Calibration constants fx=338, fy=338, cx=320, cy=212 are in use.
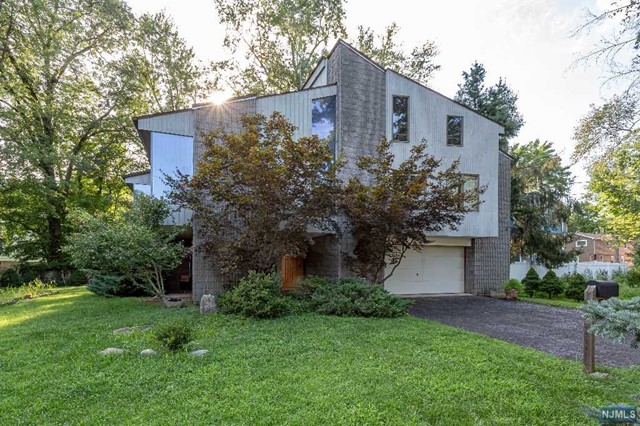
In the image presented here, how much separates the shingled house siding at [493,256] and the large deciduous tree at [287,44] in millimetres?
10210

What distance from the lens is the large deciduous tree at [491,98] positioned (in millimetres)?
18016

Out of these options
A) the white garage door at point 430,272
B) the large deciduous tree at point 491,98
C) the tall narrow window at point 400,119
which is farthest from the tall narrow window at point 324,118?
the large deciduous tree at point 491,98

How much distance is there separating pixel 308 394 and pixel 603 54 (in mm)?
7824

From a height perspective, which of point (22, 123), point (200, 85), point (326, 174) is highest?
point (200, 85)

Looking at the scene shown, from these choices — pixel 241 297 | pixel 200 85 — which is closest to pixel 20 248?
pixel 200 85

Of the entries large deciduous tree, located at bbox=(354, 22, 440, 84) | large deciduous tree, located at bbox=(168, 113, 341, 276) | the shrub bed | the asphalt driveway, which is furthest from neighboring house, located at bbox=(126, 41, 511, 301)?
large deciduous tree, located at bbox=(354, 22, 440, 84)

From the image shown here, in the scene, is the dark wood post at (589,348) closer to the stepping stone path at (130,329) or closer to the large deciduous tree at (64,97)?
the stepping stone path at (130,329)

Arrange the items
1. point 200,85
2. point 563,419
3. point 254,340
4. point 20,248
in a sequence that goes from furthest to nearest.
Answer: point 200,85 → point 20,248 → point 254,340 → point 563,419

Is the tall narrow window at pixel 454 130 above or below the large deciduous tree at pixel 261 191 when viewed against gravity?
above

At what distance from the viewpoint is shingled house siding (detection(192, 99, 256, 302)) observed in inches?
381

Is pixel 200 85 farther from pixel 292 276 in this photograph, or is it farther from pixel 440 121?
pixel 440 121

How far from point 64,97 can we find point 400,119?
667 inches

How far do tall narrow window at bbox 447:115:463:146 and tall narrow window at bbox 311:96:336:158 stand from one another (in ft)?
14.3

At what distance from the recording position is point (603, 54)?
6.34 meters
